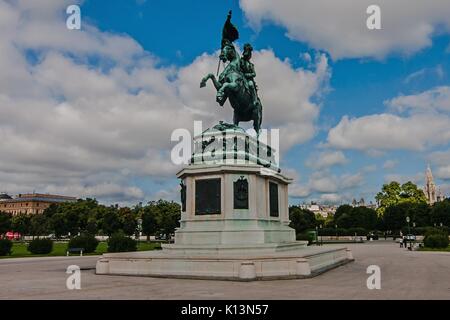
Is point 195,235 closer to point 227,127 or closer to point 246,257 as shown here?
point 246,257

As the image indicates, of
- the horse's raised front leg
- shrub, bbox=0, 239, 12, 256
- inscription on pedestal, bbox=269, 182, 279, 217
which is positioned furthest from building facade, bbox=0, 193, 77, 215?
inscription on pedestal, bbox=269, 182, 279, 217

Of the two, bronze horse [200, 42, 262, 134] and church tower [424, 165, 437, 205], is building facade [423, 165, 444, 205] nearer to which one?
church tower [424, 165, 437, 205]

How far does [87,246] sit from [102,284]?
94.6ft

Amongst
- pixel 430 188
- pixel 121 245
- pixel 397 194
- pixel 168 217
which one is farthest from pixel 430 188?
pixel 121 245

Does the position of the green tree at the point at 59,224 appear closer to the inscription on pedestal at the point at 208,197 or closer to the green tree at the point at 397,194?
the green tree at the point at 397,194

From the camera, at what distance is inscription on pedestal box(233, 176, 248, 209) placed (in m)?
18.4

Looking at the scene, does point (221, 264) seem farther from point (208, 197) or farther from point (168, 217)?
point (168, 217)

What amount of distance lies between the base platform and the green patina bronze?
7.85 meters

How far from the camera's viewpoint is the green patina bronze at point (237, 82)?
822 inches

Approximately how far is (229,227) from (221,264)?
3.16m
